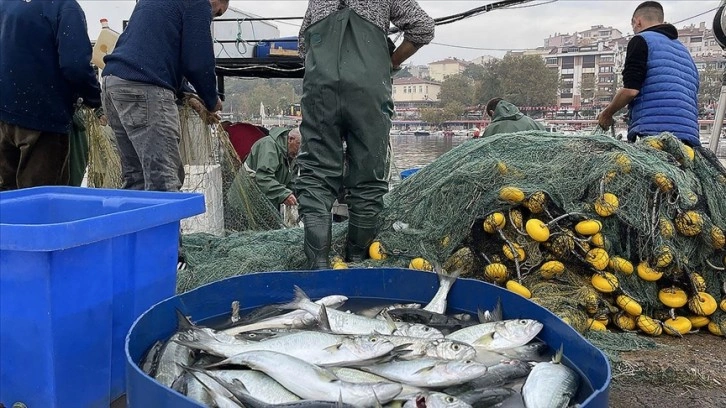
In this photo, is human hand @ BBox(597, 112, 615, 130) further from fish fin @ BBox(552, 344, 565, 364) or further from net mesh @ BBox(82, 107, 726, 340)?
fish fin @ BBox(552, 344, 565, 364)

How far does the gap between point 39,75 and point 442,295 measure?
3809 millimetres

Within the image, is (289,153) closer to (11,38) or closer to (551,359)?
(11,38)

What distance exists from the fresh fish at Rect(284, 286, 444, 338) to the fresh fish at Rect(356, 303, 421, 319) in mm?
233

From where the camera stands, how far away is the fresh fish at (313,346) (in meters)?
2.25

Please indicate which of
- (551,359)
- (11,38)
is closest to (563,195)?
(551,359)

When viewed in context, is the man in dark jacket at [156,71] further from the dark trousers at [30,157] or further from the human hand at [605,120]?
the human hand at [605,120]

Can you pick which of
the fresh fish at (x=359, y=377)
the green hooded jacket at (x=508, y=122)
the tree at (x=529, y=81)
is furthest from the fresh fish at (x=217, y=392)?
the tree at (x=529, y=81)

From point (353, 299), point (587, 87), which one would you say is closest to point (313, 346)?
point (353, 299)

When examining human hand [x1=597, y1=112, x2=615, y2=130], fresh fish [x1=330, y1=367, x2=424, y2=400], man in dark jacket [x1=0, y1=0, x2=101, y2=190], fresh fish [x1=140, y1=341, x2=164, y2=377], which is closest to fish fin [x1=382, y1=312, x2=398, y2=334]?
fresh fish [x1=330, y1=367, x2=424, y2=400]

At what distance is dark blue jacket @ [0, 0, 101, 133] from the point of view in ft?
15.0

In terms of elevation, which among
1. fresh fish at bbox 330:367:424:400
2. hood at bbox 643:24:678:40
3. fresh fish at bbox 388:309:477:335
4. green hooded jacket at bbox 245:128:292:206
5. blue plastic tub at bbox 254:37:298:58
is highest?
blue plastic tub at bbox 254:37:298:58

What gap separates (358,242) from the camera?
13.8 ft

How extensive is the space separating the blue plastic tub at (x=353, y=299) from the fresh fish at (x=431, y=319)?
22 centimetres

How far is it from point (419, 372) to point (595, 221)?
206 cm
